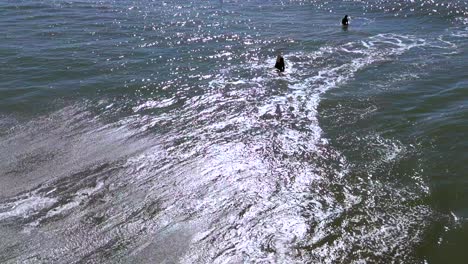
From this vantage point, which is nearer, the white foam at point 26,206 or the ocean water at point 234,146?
the ocean water at point 234,146

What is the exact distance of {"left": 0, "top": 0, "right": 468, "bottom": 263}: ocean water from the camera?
42.4 ft

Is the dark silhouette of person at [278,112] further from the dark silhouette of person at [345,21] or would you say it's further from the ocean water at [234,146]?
the dark silhouette of person at [345,21]

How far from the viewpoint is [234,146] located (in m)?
17.5

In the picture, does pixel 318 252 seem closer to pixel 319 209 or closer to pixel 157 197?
pixel 319 209

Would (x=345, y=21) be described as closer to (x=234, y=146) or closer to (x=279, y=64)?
(x=279, y=64)

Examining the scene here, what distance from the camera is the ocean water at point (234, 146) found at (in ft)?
42.4

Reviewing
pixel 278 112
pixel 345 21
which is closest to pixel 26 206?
pixel 278 112

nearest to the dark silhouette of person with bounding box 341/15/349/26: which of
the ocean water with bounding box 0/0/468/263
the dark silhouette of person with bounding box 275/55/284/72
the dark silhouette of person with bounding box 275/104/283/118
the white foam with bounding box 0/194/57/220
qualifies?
the ocean water with bounding box 0/0/468/263

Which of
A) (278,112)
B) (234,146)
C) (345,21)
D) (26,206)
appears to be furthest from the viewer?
(345,21)

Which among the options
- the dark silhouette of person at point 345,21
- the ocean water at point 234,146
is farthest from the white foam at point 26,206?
the dark silhouette of person at point 345,21

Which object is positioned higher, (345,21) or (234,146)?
(345,21)

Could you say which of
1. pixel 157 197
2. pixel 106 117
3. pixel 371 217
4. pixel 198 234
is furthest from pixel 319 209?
pixel 106 117

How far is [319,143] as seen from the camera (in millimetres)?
17594

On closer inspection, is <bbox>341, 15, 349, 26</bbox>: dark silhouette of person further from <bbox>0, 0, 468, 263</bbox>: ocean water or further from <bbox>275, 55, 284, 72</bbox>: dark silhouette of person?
<bbox>275, 55, 284, 72</bbox>: dark silhouette of person
